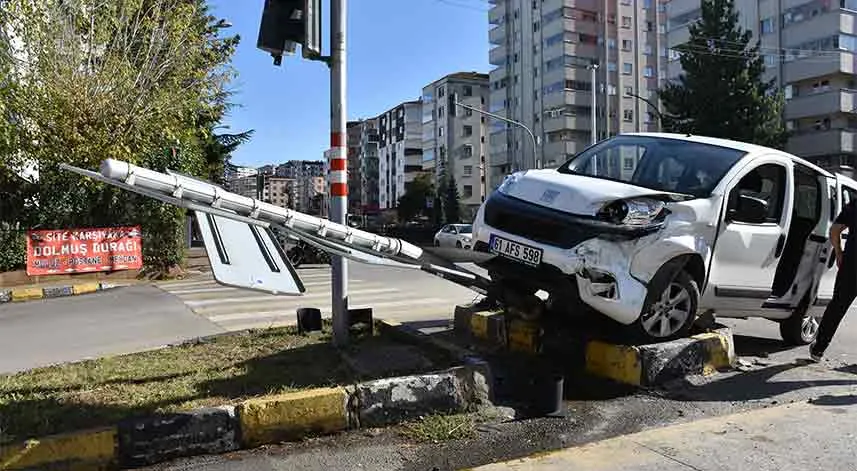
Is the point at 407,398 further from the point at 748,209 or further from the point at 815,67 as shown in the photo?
the point at 815,67

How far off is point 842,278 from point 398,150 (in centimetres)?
11758

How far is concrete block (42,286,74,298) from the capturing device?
1404 centimetres

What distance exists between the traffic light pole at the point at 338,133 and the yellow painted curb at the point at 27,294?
10387mm

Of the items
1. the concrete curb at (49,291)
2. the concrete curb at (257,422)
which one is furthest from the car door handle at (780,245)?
the concrete curb at (49,291)

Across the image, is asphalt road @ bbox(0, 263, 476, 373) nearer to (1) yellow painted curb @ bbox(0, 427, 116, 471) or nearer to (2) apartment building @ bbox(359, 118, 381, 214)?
(1) yellow painted curb @ bbox(0, 427, 116, 471)

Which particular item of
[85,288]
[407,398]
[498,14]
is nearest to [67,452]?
[407,398]

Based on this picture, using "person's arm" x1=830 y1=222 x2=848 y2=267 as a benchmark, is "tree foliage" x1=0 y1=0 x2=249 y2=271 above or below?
above

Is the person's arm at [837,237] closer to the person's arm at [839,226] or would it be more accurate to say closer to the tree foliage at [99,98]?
the person's arm at [839,226]

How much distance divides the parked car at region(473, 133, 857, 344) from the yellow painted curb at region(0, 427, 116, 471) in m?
3.30

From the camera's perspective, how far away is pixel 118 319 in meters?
10.3

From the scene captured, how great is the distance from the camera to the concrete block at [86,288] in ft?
47.8

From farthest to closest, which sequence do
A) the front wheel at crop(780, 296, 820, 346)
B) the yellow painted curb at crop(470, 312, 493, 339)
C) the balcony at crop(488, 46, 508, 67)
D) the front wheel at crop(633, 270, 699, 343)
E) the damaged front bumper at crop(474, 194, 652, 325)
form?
1. the balcony at crop(488, 46, 508, 67)
2. the yellow painted curb at crop(470, 312, 493, 339)
3. the front wheel at crop(780, 296, 820, 346)
4. the front wheel at crop(633, 270, 699, 343)
5. the damaged front bumper at crop(474, 194, 652, 325)

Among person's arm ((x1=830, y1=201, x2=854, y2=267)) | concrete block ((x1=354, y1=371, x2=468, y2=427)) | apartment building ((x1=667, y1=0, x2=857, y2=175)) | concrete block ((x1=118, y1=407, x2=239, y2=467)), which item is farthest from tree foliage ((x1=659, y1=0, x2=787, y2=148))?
concrete block ((x1=118, y1=407, x2=239, y2=467))

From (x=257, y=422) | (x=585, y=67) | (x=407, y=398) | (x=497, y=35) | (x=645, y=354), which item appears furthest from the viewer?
(x=497, y=35)
